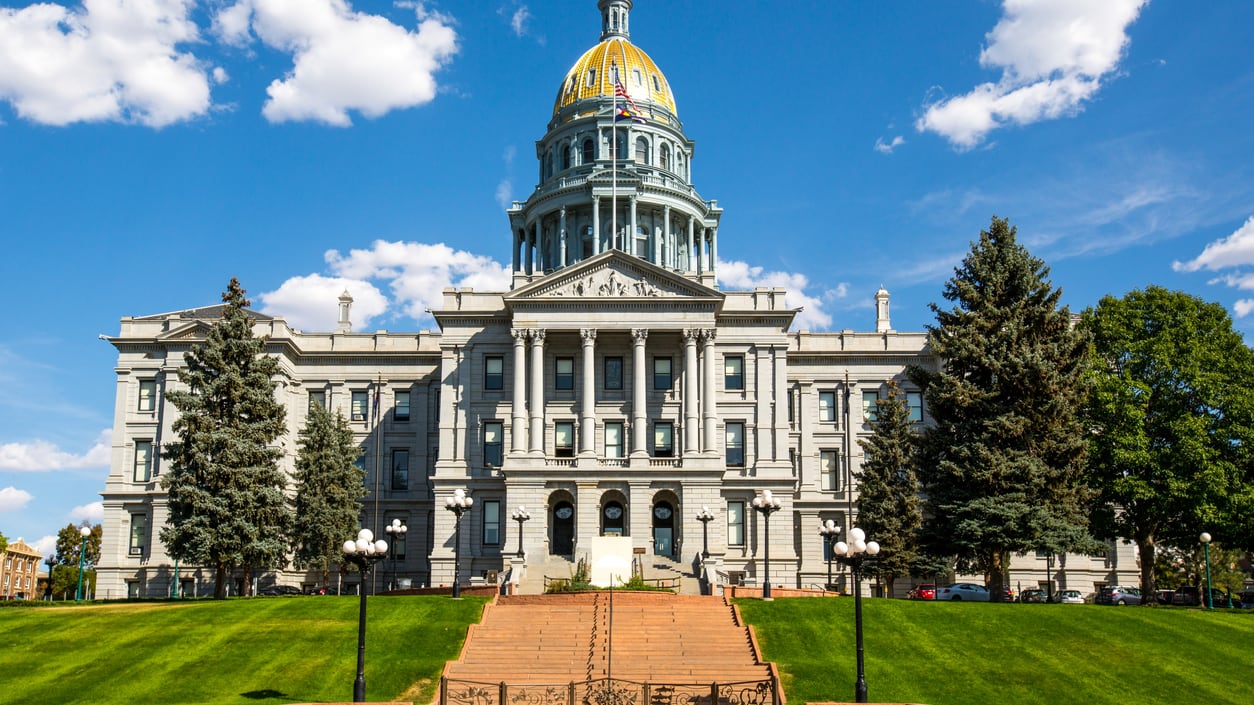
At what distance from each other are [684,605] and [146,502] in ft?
124

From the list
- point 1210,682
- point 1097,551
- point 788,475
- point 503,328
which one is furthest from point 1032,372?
point 503,328

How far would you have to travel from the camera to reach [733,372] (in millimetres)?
63406

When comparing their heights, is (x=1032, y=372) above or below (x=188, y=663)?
above

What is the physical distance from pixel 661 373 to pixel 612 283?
5716 mm

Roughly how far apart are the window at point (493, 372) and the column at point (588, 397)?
538 centimetres

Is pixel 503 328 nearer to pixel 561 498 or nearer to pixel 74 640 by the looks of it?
pixel 561 498

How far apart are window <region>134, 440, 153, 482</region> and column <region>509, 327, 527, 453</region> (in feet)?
73.7

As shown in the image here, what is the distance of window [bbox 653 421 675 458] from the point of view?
6069 cm

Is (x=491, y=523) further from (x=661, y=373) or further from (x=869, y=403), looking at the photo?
(x=869, y=403)

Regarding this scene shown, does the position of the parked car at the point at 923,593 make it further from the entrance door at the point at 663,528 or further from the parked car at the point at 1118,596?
the entrance door at the point at 663,528

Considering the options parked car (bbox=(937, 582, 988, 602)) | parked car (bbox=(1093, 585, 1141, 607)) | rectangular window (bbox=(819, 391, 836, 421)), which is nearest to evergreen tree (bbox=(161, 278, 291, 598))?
parked car (bbox=(937, 582, 988, 602))

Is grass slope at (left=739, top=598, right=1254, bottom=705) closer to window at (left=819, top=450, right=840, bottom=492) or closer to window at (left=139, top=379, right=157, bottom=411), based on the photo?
window at (left=819, top=450, right=840, bottom=492)

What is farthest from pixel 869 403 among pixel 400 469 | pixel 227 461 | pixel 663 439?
pixel 227 461

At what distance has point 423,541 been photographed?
2635 inches
